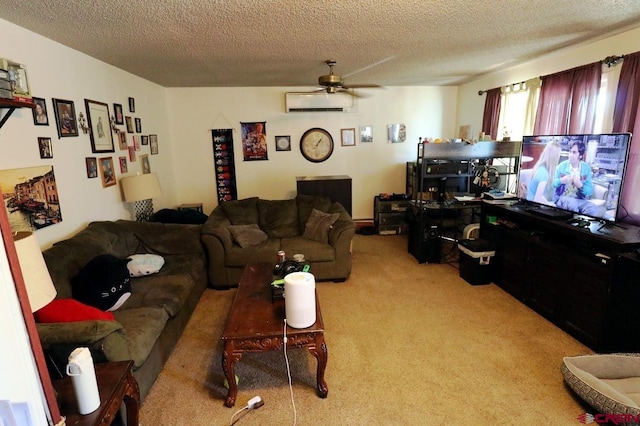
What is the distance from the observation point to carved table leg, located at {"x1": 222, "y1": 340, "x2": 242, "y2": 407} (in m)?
1.95

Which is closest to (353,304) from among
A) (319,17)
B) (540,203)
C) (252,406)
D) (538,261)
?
(252,406)

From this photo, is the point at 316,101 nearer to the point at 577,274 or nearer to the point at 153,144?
the point at 153,144

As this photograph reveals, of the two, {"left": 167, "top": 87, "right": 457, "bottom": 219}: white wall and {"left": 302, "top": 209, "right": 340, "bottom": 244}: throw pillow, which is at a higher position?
{"left": 167, "top": 87, "right": 457, "bottom": 219}: white wall

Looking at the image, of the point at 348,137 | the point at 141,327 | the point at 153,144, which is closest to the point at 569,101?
the point at 348,137

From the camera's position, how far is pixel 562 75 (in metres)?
3.30

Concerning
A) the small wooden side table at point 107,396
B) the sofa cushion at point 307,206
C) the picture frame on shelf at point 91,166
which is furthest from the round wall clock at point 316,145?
the small wooden side table at point 107,396

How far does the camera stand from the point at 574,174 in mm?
2729

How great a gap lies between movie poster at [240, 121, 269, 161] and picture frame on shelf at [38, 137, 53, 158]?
3029mm

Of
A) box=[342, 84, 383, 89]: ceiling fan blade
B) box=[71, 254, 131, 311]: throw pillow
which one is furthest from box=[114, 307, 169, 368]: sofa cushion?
box=[342, 84, 383, 89]: ceiling fan blade

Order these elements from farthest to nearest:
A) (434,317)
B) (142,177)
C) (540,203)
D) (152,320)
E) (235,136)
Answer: (235,136), (142,177), (540,203), (434,317), (152,320)

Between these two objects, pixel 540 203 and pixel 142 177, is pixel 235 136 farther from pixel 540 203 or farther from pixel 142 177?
pixel 540 203

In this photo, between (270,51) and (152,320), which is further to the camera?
(270,51)

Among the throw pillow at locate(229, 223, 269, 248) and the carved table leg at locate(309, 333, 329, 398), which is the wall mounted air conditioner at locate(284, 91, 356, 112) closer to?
the throw pillow at locate(229, 223, 269, 248)

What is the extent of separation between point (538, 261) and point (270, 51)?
122 inches
